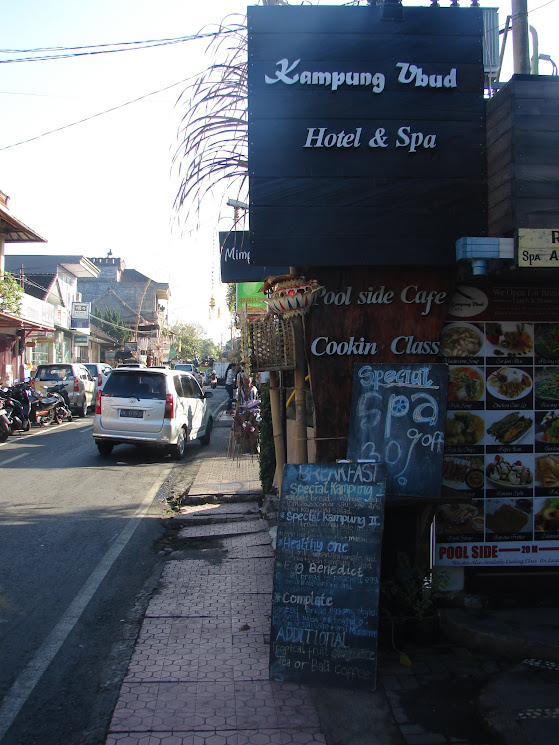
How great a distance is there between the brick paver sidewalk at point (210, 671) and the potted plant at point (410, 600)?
891 millimetres

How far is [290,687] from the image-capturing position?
3.83 metres

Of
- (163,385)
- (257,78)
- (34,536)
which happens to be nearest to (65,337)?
(163,385)

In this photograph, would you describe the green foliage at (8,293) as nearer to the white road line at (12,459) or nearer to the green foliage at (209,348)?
the white road line at (12,459)

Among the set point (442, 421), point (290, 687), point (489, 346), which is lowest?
point (290, 687)

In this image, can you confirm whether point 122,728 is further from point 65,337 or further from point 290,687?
point 65,337

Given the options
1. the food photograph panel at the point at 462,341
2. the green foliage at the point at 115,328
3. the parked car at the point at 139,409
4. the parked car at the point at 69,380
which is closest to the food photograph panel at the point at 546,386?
the food photograph panel at the point at 462,341

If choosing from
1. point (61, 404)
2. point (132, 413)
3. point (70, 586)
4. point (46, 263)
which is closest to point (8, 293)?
point (61, 404)

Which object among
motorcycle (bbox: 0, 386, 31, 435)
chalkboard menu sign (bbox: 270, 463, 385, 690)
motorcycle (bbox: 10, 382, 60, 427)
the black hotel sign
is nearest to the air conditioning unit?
the black hotel sign

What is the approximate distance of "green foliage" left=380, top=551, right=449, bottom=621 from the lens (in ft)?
14.4

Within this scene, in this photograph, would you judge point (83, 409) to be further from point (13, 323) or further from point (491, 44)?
point (491, 44)

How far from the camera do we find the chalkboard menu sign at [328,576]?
12.5ft

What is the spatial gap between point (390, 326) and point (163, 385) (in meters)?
8.51

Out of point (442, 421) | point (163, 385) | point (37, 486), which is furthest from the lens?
point (163, 385)

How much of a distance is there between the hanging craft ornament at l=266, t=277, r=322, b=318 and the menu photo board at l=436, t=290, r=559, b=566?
1.06 metres
